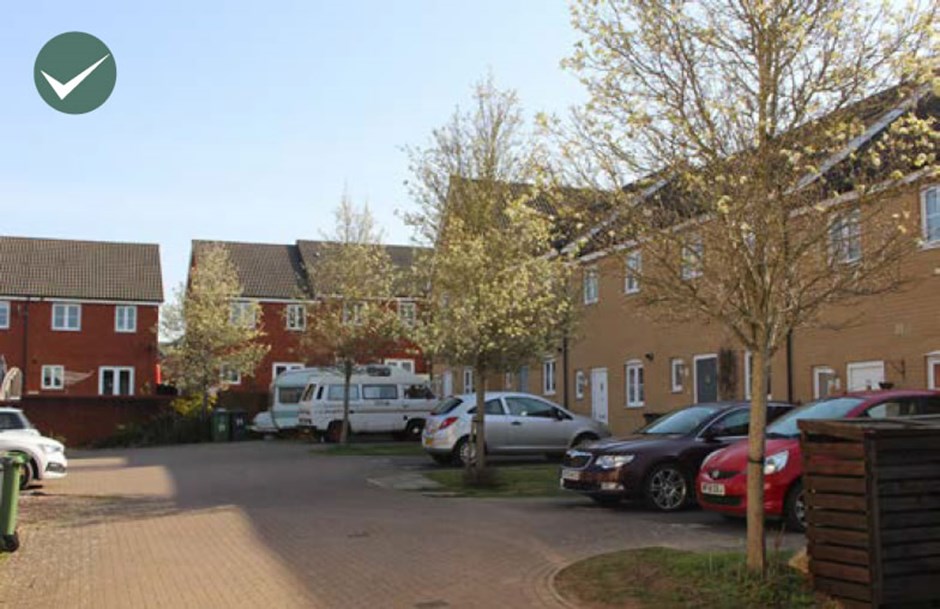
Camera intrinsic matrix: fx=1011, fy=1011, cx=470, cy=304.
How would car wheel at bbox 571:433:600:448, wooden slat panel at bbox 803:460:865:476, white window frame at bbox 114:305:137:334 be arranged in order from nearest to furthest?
wooden slat panel at bbox 803:460:865:476 < car wheel at bbox 571:433:600:448 < white window frame at bbox 114:305:137:334

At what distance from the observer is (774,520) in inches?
465

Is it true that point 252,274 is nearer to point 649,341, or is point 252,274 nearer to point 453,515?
point 649,341

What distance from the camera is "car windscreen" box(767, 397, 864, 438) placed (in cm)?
1181

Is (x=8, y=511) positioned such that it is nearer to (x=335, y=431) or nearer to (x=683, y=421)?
(x=683, y=421)

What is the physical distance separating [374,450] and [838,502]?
→ 21332 millimetres

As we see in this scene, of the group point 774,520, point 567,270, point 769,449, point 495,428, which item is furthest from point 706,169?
point 495,428

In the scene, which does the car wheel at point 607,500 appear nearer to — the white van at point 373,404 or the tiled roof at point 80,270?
the white van at point 373,404

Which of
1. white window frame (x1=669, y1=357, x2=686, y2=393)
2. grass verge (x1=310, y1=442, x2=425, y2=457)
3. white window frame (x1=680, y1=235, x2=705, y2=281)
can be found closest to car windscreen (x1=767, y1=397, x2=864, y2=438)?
white window frame (x1=680, y1=235, x2=705, y2=281)

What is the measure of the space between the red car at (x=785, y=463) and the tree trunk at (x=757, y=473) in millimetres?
2861

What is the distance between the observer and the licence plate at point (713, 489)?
11727 mm

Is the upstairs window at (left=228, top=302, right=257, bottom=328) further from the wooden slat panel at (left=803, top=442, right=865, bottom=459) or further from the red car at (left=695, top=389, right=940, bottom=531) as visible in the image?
the wooden slat panel at (left=803, top=442, right=865, bottom=459)

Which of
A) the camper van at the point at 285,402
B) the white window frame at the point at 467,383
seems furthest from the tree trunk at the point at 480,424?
the white window frame at the point at 467,383

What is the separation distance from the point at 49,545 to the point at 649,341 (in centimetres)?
1764

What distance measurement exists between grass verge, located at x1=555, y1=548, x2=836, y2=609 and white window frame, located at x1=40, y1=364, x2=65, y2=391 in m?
42.3
